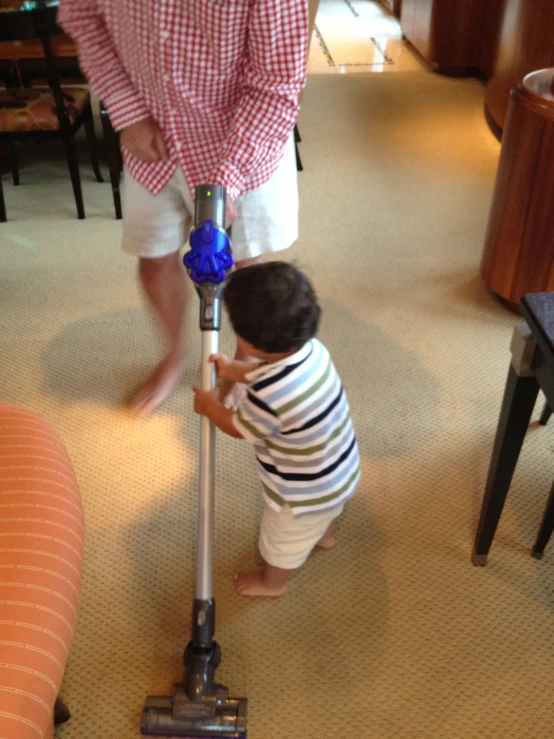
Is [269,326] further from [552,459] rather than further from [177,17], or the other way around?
[552,459]

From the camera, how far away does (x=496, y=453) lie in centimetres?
125

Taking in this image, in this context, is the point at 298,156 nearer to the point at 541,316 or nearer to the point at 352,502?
the point at 352,502

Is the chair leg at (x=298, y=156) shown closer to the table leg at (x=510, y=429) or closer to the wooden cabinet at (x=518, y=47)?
the wooden cabinet at (x=518, y=47)

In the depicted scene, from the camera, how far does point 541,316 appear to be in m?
0.99

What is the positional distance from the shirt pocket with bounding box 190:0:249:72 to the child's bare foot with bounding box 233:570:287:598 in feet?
3.08

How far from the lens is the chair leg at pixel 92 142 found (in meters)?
2.66

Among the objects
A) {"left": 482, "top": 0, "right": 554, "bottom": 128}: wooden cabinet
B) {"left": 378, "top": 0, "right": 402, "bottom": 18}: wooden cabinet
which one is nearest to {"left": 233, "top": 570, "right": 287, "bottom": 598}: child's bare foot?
{"left": 482, "top": 0, "right": 554, "bottom": 128}: wooden cabinet

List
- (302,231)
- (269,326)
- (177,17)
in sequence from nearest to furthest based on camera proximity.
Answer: (269,326) < (177,17) < (302,231)

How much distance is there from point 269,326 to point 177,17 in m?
0.56

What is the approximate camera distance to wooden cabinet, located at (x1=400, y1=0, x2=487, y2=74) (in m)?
3.70

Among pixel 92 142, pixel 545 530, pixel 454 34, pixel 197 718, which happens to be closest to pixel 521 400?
pixel 545 530

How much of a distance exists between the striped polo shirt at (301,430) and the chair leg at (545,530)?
1.28 feet

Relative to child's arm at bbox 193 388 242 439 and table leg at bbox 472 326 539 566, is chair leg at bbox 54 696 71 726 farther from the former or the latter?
table leg at bbox 472 326 539 566

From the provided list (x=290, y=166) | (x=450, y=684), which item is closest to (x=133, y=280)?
(x=290, y=166)
